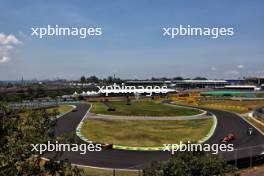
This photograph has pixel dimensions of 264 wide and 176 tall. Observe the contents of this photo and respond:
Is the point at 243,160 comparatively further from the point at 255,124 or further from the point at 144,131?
→ the point at 255,124

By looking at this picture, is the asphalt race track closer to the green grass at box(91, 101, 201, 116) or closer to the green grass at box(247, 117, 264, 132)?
the green grass at box(247, 117, 264, 132)

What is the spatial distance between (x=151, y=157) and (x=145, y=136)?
609 inches

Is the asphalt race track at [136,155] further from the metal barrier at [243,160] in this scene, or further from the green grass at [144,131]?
the green grass at [144,131]

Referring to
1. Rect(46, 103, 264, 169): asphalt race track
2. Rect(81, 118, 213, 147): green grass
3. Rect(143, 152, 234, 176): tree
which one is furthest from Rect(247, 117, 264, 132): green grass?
Rect(143, 152, 234, 176): tree

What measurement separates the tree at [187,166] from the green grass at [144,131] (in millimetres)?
31816

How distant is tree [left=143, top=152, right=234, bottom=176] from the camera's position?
1908cm

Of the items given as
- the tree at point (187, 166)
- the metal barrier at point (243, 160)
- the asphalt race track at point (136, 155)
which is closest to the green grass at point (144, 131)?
the asphalt race track at point (136, 155)

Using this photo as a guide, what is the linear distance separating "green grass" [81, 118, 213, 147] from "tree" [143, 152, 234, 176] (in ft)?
104

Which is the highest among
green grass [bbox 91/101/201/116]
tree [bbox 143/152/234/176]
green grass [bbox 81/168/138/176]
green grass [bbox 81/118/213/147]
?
tree [bbox 143/152/234/176]

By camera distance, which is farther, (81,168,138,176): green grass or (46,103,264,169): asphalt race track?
(46,103,264,169): asphalt race track

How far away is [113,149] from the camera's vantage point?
48.7 meters

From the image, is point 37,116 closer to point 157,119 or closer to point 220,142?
point 220,142

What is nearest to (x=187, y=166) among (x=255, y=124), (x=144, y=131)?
(x=144, y=131)

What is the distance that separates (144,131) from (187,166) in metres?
44.6
